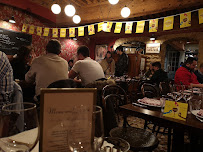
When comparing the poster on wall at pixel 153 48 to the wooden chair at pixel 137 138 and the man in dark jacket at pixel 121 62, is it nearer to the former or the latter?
the man in dark jacket at pixel 121 62

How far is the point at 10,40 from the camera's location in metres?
5.80

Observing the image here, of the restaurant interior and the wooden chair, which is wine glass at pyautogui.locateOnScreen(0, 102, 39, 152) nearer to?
the restaurant interior

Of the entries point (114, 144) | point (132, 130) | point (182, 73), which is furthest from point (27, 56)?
point (182, 73)

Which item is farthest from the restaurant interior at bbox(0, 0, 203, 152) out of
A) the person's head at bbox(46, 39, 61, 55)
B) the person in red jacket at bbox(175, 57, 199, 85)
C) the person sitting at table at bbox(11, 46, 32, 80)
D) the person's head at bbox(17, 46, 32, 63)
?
the person's head at bbox(46, 39, 61, 55)

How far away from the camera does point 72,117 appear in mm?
458

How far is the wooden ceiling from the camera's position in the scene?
14.9ft

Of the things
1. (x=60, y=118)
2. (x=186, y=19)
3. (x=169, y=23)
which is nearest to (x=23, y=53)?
(x=60, y=118)

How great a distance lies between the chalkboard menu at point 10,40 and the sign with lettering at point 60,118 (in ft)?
20.3

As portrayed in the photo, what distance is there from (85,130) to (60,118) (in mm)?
83

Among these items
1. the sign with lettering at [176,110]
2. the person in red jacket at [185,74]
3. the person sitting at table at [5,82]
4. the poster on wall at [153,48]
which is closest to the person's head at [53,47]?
the person sitting at table at [5,82]

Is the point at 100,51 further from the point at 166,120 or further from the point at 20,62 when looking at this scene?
the point at 166,120

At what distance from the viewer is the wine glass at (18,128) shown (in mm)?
389

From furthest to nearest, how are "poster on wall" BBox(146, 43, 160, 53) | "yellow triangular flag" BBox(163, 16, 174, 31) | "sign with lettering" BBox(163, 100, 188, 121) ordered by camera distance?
"poster on wall" BBox(146, 43, 160, 53)
"yellow triangular flag" BBox(163, 16, 174, 31)
"sign with lettering" BBox(163, 100, 188, 121)

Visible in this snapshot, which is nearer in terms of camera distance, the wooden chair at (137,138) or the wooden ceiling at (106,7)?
the wooden chair at (137,138)
